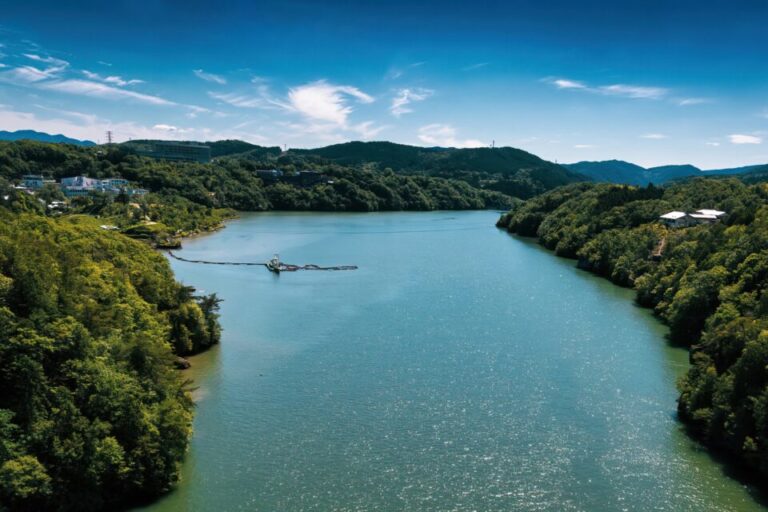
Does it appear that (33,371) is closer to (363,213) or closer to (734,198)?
(734,198)

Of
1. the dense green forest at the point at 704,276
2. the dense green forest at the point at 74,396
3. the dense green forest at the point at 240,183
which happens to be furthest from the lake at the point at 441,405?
the dense green forest at the point at 240,183

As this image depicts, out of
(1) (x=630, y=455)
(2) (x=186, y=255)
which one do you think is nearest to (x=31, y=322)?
(1) (x=630, y=455)

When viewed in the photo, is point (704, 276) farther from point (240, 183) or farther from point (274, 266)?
point (240, 183)

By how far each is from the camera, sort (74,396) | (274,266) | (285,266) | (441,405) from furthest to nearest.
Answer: (285,266)
(274,266)
(441,405)
(74,396)

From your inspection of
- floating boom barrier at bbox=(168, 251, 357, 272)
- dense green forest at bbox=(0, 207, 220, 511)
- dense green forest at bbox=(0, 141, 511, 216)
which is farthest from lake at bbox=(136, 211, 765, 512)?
dense green forest at bbox=(0, 141, 511, 216)

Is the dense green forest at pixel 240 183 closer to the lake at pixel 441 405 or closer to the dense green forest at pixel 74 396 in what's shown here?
the lake at pixel 441 405

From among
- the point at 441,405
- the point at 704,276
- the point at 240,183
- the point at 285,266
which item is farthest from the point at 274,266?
the point at 240,183

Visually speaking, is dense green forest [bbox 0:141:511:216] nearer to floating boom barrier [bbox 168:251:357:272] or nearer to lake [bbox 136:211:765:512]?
floating boom barrier [bbox 168:251:357:272]
